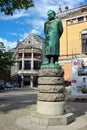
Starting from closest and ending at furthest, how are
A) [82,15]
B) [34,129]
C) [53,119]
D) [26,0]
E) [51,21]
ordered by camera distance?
1. [34,129]
2. [53,119]
3. [51,21]
4. [26,0]
5. [82,15]

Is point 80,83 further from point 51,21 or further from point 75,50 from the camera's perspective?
point 75,50

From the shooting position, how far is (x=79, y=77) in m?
19.6

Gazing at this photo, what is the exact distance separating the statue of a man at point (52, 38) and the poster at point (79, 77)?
8501mm

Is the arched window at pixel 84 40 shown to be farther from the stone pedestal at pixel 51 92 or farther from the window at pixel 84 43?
the stone pedestal at pixel 51 92

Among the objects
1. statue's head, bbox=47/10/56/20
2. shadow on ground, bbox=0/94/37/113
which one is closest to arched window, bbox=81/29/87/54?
shadow on ground, bbox=0/94/37/113

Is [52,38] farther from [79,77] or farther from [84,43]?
[84,43]

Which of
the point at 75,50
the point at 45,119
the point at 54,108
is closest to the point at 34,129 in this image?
the point at 45,119

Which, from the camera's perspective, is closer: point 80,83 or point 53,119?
point 53,119

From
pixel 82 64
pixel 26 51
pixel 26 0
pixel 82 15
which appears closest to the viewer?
pixel 26 0

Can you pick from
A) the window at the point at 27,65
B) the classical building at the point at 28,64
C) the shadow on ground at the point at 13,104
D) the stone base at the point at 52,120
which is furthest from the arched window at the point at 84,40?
the window at the point at 27,65

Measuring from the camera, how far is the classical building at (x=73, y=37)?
1574 inches

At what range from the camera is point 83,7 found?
135 ft

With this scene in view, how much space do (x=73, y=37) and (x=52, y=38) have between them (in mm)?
30598

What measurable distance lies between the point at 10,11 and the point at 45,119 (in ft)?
22.4
